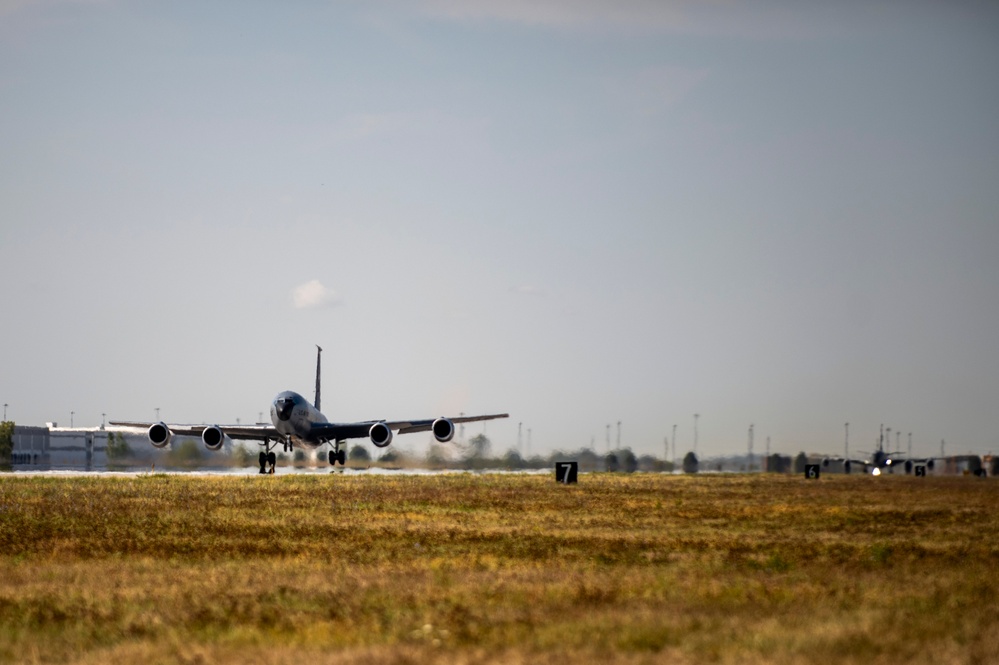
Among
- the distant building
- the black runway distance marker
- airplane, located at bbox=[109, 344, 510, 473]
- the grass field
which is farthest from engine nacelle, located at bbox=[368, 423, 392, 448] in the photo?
the distant building

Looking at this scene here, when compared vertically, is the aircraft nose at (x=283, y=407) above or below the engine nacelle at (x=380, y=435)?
above

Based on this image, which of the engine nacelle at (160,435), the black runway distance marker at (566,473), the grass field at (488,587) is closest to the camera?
the grass field at (488,587)

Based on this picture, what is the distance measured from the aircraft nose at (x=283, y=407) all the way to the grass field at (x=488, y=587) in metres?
31.3

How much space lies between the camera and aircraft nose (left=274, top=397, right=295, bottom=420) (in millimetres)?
60312

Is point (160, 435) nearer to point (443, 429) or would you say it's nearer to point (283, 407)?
point (283, 407)

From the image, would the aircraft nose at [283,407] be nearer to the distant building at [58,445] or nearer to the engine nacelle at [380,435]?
the engine nacelle at [380,435]

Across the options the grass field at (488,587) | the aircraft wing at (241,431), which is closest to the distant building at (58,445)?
the aircraft wing at (241,431)

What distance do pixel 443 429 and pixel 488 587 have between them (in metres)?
52.4

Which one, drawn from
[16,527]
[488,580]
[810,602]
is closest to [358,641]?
[488,580]

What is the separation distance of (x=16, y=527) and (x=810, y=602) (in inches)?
658

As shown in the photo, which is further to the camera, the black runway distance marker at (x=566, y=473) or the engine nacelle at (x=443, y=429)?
the engine nacelle at (x=443, y=429)

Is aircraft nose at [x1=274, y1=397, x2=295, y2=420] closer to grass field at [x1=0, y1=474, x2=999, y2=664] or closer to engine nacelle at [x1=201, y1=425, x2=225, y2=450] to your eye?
engine nacelle at [x1=201, y1=425, x2=225, y2=450]

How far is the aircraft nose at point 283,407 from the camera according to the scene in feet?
198

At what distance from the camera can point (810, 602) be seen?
13078 mm
